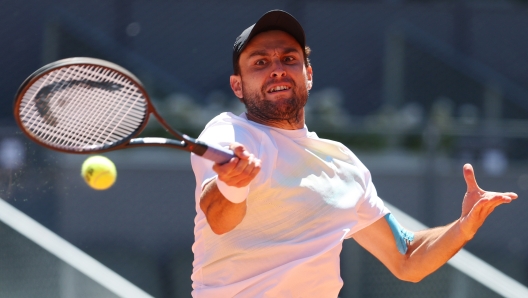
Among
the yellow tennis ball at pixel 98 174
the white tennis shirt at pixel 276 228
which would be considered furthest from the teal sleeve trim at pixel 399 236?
the yellow tennis ball at pixel 98 174

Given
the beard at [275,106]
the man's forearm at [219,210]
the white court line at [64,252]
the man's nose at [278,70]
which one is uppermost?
the man's nose at [278,70]

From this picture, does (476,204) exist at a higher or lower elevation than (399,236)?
higher

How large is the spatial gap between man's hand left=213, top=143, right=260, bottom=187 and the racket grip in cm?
1

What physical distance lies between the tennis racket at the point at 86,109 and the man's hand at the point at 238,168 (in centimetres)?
18

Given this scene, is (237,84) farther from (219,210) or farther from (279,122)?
(219,210)

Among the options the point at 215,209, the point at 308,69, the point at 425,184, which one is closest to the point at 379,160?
the point at 425,184

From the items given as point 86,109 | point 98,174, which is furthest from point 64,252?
point 86,109

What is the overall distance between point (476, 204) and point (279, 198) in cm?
62

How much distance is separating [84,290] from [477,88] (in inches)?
212

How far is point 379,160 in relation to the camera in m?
6.12

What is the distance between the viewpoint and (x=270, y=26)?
2242 millimetres

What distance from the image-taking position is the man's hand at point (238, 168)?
5.49ft

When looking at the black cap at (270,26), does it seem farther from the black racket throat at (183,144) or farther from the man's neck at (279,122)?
the black racket throat at (183,144)

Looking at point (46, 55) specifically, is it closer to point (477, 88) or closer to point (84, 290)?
point (84, 290)
